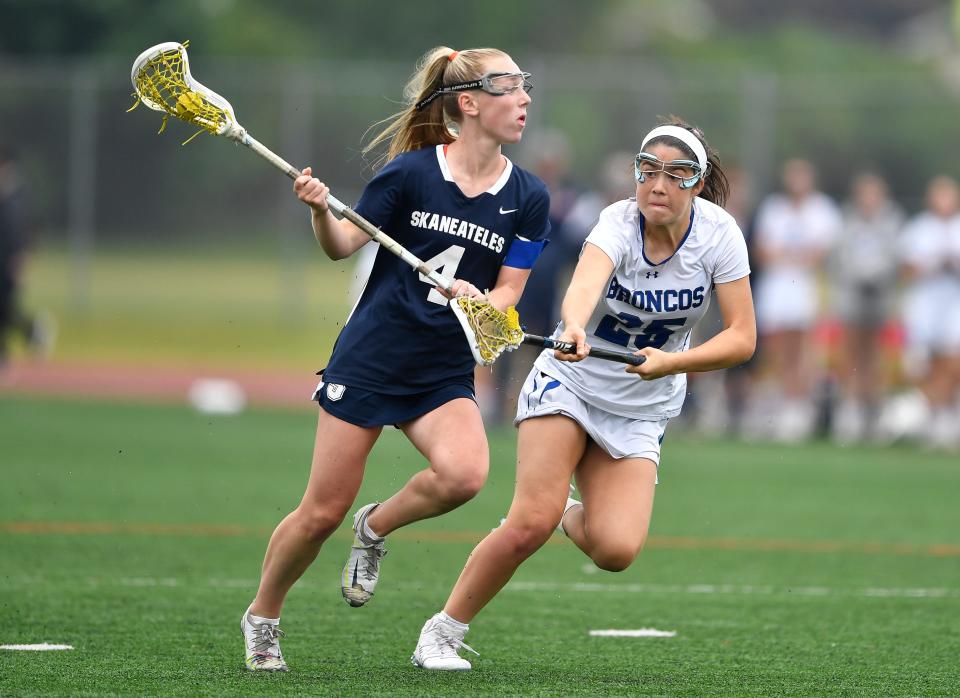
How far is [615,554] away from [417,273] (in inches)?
46.5

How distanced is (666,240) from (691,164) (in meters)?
0.29

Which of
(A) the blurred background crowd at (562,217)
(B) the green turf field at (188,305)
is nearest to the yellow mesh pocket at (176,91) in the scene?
(A) the blurred background crowd at (562,217)

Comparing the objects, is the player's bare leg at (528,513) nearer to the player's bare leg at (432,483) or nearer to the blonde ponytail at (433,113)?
the player's bare leg at (432,483)

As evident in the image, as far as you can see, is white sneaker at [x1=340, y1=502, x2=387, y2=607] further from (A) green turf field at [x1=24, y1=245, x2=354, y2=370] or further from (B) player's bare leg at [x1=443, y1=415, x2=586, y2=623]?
(A) green turf field at [x1=24, y1=245, x2=354, y2=370]

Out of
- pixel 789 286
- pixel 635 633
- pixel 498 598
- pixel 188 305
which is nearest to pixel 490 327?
pixel 635 633

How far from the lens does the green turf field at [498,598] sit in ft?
17.8

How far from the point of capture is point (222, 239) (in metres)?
20.9

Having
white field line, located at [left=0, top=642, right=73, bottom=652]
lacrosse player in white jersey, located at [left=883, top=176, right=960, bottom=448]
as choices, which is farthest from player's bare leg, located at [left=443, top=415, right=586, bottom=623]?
lacrosse player in white jersey, located at [left=883, top=176, right=960, bottom=448]

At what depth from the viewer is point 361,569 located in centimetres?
573

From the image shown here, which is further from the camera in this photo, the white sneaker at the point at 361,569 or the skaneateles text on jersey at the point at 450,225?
the white sneaker at the point at 361,569

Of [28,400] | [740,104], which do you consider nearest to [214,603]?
[28,400]

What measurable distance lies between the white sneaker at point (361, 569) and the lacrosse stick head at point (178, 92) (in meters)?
1.45

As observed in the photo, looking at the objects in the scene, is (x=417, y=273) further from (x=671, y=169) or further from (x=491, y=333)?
(x=671, y=169)

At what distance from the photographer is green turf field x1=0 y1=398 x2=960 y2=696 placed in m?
5.44
